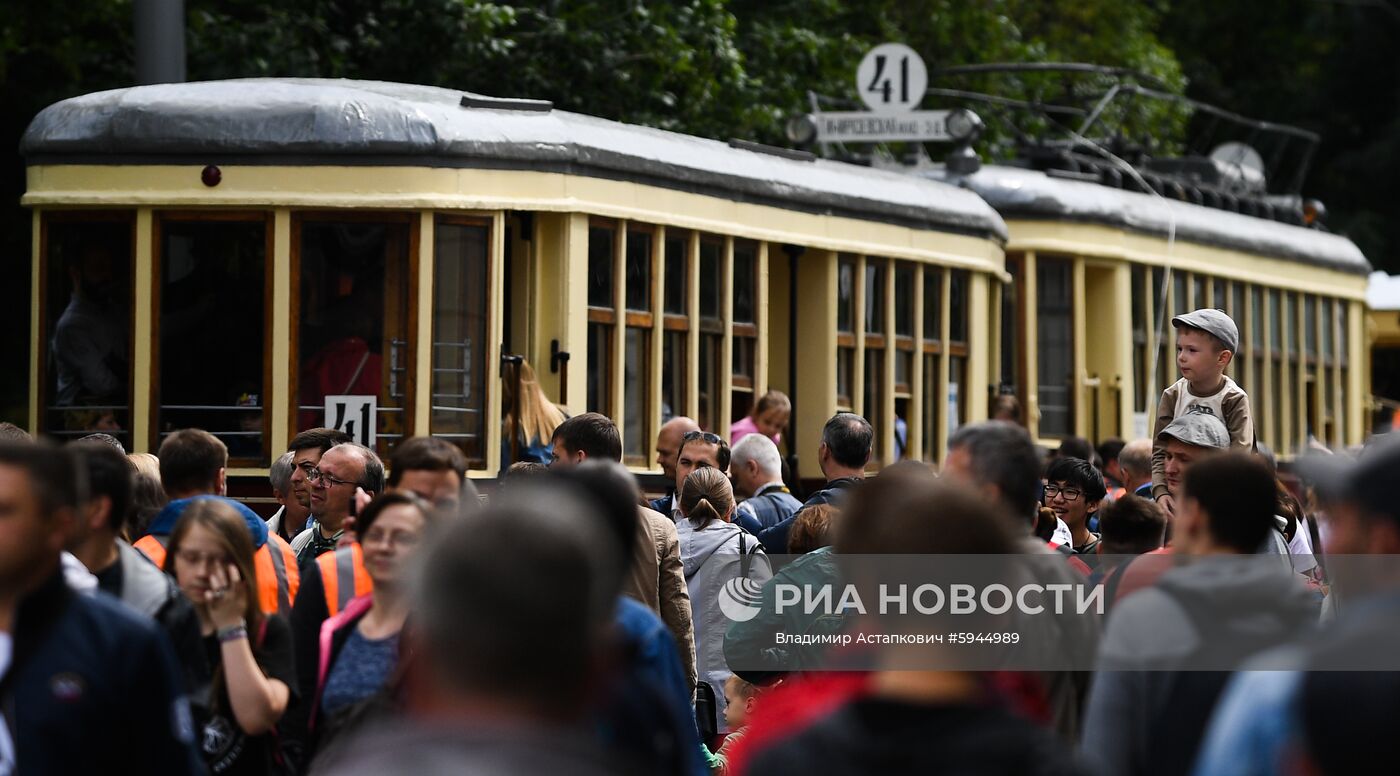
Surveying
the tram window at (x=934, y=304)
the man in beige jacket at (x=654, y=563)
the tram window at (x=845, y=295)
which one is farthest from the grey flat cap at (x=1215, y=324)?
the tram window at (x=934, y=304)

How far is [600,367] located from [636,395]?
41 centimetres

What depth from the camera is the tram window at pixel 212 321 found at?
37.4 feet

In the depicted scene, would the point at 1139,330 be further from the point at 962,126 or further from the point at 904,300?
the point at 904,300

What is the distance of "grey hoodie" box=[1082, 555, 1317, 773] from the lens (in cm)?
405

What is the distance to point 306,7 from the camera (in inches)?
831

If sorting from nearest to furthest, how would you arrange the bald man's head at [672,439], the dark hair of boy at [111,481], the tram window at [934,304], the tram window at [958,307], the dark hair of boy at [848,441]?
the dark hair of boy at [111,481] → the dark hair of boy at [848,441] → the bald man's head at [672,439] → the tram window at [934,304] → the tram window at [958,307]

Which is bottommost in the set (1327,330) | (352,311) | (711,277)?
(352,311)

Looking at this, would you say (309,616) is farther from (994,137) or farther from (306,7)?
(994,137)

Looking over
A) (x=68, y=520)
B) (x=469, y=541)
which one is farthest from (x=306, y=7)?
(x=469, y=541)

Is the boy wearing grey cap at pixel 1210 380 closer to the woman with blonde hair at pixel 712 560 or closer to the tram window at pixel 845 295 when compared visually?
the woman with blonde hair at pixel 712 560

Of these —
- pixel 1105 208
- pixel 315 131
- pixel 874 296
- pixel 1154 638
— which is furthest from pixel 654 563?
pixel 1105 208

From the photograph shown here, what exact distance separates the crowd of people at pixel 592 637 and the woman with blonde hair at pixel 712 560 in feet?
3.33

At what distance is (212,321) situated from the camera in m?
11.5

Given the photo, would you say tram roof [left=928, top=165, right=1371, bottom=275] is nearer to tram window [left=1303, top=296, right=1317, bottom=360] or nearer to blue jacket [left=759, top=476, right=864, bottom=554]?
tram window [left=1303, top=296, right=1317, bottom=360]
